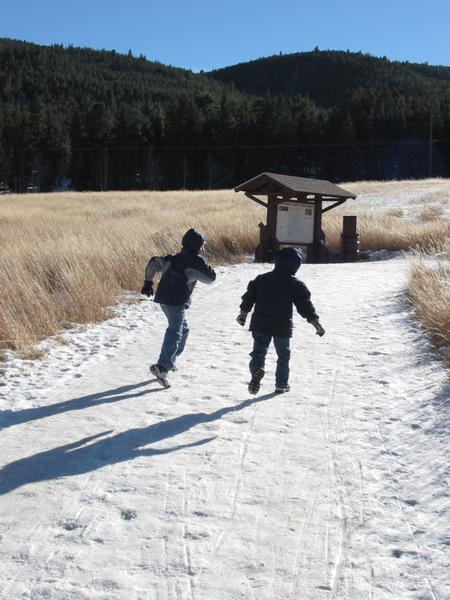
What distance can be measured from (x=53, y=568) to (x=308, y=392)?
2.85 meters

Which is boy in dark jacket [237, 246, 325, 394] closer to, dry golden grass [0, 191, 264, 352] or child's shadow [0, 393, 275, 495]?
child's shadow [0, 393, 275, 495]

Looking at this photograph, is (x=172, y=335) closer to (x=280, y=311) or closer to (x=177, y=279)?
(x=177, y=279)

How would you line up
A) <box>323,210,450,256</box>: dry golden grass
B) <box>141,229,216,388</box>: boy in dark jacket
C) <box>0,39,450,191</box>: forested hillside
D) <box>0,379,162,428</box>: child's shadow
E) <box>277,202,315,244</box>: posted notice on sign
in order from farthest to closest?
<box>0,39,450,191</box>: forested hillside → <box>323,210,450,256</box>: dry golden grass → <box>277,202,315,244</box>: posted notice on sign → <box>141,229,216,388</box>: boy in dark jacket → <box>0,379,162,428</box>: child's shadow

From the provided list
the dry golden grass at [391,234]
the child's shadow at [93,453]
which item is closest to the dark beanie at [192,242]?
the child's shadow at [93,453]

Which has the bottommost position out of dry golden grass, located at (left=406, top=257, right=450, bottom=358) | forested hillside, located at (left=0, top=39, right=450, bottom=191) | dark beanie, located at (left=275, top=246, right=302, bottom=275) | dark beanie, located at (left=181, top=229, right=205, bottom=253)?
dry golden grass, located at (left=406, top=257, right=450, bottom=358)

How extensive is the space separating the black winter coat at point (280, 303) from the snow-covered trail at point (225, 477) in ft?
1.93

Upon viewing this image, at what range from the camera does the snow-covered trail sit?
250 centimetres

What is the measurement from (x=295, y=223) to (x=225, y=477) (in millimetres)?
11432

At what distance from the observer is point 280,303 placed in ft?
16.0

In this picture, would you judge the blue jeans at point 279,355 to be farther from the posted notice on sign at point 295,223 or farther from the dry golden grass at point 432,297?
the posted notice on sign at point 295,223

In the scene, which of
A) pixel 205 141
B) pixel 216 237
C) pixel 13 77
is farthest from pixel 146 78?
pixel 216 237

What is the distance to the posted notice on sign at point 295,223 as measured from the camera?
1394 centimetres

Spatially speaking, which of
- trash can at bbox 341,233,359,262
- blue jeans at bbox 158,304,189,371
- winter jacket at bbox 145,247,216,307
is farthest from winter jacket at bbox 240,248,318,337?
trash can at bbox 341,233,359,262

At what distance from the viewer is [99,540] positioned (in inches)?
108
